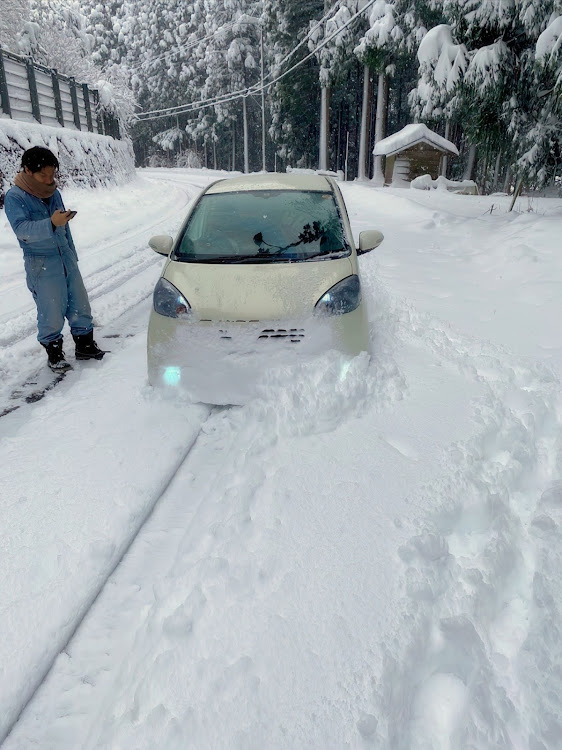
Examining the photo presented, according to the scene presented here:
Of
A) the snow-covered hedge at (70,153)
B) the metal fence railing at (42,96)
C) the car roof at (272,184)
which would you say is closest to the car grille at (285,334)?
the car roof at (272,184)

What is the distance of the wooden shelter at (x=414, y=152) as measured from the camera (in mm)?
22344

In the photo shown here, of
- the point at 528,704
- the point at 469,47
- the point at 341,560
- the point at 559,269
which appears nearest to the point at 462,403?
the point at 341,560

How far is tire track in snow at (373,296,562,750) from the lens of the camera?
5.13ft

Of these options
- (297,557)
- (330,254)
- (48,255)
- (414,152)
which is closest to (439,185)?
(414,152)

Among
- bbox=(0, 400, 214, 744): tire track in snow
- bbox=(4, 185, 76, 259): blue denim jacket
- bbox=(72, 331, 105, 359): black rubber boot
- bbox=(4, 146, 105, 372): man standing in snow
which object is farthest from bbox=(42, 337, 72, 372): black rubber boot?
bbox=(0, 400, 214, 744): tire track in snow

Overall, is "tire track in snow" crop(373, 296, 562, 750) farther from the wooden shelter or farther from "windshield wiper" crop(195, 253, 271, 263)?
the wooden shelter

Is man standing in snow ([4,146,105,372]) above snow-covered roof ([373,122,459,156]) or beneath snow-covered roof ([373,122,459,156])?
beneath

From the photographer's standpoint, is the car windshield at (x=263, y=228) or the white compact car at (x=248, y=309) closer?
the white compact car at (x=248, y=309)

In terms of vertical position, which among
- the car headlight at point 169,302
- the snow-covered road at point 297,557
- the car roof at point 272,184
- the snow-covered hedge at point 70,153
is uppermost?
the snow-covered hedge at point 70,153

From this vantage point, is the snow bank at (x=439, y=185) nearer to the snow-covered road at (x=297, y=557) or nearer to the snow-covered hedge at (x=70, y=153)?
the snow-covered hedge at (x=70, y=153)

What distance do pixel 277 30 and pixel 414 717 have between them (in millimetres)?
38492

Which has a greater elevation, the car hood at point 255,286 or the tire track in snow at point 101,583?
the car hood at point 255,286

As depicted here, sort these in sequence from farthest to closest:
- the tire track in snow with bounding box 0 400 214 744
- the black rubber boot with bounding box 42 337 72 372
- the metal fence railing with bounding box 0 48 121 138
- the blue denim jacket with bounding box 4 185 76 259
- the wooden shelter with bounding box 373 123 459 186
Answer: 1. the wooden shelter with bounding box 373 123 459 186
2. the metal fence railing with bounding box 0 48 121 138
3. the black rubber boot with bounding box 42 337 72 372
4. the blue denim jacket with bounding box 4 185 76 259
5. the tire track in snow with bounding box 0 400 214 744

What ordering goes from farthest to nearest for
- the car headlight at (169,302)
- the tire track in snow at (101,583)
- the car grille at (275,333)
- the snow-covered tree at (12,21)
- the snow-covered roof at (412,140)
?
the snow-covered roof at (412,140), the snow-covered tree at (12,21), the car headlight at (169,302), the car grille at (275,333), the tire track in snow at (101,583)
